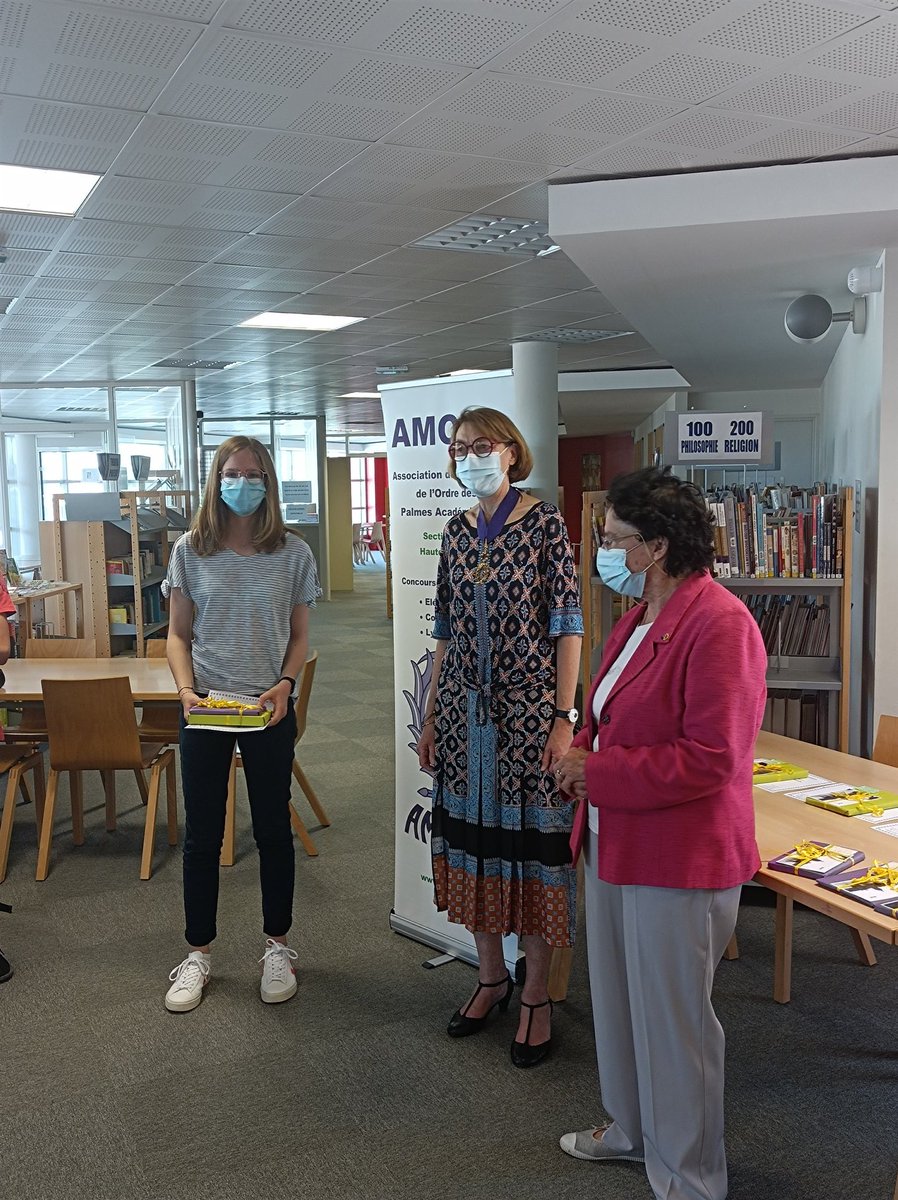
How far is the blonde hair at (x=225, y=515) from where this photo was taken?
10.7 ft

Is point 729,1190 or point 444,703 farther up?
point 444,703

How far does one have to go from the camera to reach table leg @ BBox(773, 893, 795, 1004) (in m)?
3.38

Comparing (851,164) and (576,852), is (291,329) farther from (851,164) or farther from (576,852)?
(576,852)

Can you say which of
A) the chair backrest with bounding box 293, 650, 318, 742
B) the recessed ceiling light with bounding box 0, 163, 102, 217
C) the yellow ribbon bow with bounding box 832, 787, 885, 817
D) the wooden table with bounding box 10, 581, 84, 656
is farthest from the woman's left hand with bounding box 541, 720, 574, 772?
the wooden table with bounding box 10, 581, 84, 656

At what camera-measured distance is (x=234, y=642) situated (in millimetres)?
3281

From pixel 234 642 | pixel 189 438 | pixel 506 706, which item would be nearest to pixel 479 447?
pixel 506 706

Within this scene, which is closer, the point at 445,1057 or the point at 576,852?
the point at 576,852

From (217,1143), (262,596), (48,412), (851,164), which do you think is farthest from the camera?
(48,412)

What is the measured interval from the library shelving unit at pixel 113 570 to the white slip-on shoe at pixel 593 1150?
23.3 feet

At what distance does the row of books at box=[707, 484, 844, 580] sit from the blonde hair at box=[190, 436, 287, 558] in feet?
6.82

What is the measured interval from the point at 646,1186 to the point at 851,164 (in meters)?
4.05

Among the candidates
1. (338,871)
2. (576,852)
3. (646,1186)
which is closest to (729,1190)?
(646,1186)

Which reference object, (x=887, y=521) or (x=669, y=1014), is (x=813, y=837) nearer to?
(x=669, y=1014)

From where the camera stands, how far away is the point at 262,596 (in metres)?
3.28
